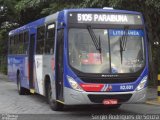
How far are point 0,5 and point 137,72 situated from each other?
2582cm

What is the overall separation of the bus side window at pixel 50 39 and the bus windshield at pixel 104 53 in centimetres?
141

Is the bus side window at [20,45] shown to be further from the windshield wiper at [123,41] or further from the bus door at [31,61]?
the windshield wiper at [123,41]

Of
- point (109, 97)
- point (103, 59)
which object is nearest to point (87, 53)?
point (103, 59)

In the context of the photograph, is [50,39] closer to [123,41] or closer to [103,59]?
[103,59]

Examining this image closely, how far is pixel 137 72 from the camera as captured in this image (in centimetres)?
1233

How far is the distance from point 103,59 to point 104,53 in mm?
169

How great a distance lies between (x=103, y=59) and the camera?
39.9 ft

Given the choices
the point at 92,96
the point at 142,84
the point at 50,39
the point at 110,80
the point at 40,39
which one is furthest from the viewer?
the point at 40,39

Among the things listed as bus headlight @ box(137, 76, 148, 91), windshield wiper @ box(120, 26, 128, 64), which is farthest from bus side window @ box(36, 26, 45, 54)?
bus headlight @ box(137, 76, 148, 91)

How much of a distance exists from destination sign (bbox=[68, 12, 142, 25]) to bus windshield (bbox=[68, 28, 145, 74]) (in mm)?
259

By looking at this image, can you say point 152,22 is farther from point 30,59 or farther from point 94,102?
point 94,102

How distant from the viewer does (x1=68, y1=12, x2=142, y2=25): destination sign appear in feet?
40.5

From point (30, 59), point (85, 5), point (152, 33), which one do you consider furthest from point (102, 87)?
point (152, 33)

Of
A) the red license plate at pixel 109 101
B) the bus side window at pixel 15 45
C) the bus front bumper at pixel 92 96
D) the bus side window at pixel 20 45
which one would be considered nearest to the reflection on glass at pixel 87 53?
the bus front bumper at pixel 92 96
